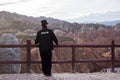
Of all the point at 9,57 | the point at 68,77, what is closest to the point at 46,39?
the point at 68,77

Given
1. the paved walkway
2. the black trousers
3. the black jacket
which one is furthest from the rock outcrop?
the black jacket

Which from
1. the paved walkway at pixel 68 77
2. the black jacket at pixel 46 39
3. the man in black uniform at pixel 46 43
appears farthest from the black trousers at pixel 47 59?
the paved walkway at pixel 68 77

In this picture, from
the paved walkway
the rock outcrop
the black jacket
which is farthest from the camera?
the rock outcrop

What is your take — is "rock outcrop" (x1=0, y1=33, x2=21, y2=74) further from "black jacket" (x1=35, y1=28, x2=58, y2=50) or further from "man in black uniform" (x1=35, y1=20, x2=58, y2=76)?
"black jacket" (x1=35, y1=28, x2=58, y2=50)

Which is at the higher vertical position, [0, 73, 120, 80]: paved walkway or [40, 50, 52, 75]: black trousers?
[40, 50, 52, 75]: black trousers

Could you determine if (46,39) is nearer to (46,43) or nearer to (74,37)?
(46,43)

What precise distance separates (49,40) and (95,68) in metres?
22.1

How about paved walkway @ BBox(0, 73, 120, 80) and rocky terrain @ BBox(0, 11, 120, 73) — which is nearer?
paved walkway @ BBox(0, 73, 120, 80)

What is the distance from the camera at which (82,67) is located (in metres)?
35.3

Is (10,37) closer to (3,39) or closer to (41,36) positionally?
(3,39)

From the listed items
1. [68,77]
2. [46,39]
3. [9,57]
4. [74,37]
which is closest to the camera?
[46,39]

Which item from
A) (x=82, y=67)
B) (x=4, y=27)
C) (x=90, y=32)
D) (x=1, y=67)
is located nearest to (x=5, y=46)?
(x=1, y=67)

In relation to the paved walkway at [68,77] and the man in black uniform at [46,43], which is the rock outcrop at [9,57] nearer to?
the paved walkway at [68,77]

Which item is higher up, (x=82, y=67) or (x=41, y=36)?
(x=41, y=36)
